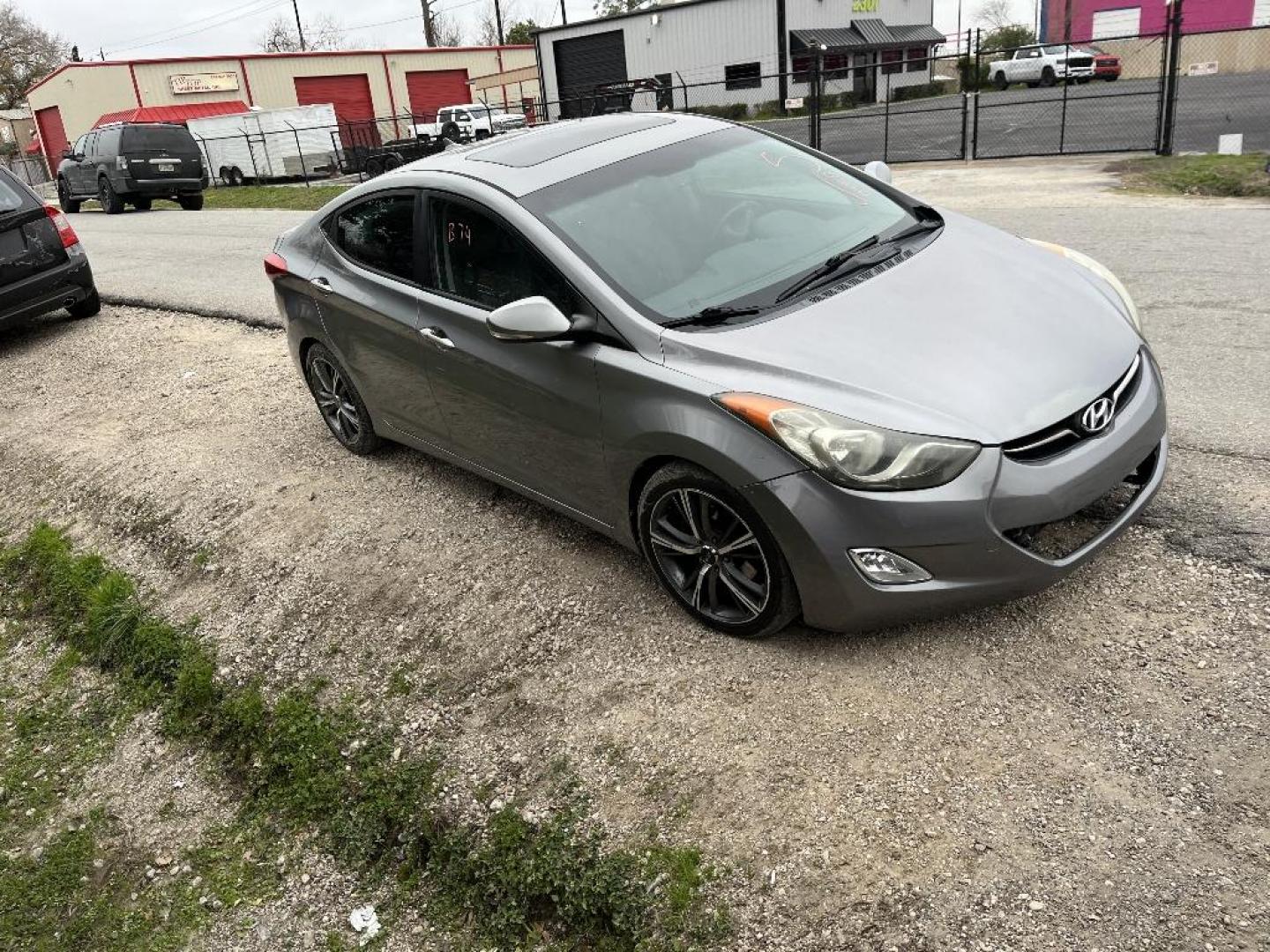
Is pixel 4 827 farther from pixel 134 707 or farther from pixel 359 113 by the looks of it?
pixel 359 113

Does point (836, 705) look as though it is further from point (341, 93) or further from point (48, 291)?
point (341, 93)

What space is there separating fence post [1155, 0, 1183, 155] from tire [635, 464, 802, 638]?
14.2m

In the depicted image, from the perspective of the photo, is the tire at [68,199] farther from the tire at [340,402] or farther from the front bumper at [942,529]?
the front bumper at [942,529]

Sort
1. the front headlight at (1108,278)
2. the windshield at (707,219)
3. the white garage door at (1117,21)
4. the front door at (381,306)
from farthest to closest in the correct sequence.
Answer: the white garage door at (1117,21)
the front door at (381,306)
the front headlight at (1108,278)
the windshield at (707,219)

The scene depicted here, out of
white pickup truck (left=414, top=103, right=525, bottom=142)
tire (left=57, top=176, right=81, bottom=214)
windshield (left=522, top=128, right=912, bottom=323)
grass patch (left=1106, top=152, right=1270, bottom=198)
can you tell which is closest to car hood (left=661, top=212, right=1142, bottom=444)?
windshield (left=522, top=128, right=912, bottom=323)

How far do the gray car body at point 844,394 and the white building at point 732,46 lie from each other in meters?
33.2

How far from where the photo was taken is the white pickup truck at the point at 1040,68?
3522 cm

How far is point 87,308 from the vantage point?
10133 mm

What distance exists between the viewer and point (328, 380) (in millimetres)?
5695

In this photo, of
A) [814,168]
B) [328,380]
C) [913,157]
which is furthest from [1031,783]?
[913,157]

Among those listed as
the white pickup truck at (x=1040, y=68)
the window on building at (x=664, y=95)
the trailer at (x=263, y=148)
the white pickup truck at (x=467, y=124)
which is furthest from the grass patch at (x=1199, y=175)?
the trailer at (x=263, y=148)

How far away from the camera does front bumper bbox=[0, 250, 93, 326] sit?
9.01 meters

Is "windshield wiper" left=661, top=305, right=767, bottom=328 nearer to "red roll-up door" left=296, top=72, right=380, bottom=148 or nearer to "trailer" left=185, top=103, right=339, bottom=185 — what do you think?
"trailer" left=185, top=103, right=339, bottom=185

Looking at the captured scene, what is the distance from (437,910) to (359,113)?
53.4 m
